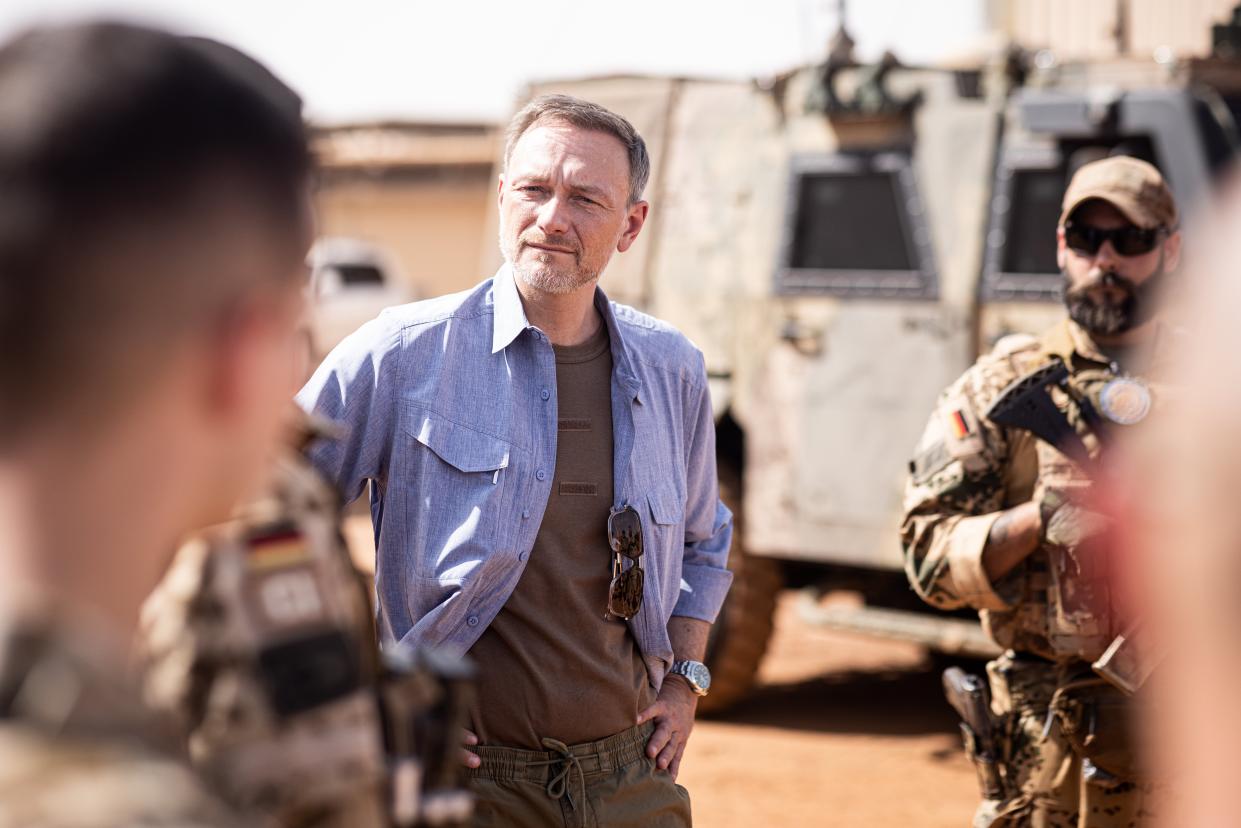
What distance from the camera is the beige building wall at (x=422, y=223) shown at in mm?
26156

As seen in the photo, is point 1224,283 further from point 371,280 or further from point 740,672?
point 371,280

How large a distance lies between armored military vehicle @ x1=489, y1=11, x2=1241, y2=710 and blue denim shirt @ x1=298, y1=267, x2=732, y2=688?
3819 mm

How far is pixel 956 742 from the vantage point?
7.56 m

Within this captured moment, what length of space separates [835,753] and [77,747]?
661cm

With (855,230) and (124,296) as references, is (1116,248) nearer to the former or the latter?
(124,296)

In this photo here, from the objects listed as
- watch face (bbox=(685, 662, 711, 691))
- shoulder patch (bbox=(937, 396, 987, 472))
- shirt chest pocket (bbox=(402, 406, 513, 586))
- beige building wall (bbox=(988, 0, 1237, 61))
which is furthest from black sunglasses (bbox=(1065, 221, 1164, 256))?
beige building wall (bbox=(988, 0, 1237, 61))

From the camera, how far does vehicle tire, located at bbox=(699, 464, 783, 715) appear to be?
7.36 metres

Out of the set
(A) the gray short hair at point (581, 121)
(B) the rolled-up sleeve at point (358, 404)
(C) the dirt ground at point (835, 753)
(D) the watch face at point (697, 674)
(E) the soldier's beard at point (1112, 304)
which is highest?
(A) the gray short hair at point (581, 121)

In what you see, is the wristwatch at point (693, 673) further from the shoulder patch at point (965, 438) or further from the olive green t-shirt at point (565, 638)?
the shoulder patch at point (965, 438)

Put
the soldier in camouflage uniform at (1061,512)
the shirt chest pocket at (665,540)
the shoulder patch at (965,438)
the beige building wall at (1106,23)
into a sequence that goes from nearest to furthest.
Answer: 1. the shirt chest pocket at (665,540)
2. the soldier in camouflage uniform at (1061,512)
3. the shoulder patch at (965,438)
4. the beige building wall at (1106,23)

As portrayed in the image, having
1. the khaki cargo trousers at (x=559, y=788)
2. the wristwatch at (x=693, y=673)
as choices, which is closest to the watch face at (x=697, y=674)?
the wristwatch at (x=693, y=673)

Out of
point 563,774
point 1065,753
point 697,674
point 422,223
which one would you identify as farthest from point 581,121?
point 422,223

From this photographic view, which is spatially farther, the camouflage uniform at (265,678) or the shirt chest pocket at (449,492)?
the shirt chest pocket at (449,492)

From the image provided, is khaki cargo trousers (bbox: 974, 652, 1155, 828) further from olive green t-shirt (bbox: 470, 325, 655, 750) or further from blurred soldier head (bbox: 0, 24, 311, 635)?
blurred soldier head (bbox: 0, 24, 311, 635)
